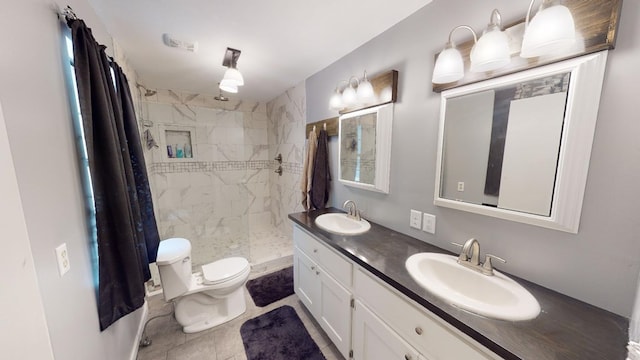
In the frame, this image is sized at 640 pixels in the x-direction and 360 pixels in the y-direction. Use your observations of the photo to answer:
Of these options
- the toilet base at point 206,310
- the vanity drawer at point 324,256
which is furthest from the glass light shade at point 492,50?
the toilet base at point 206,310

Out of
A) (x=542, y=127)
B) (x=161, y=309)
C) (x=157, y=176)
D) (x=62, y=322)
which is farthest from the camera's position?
(x=157, y=176)

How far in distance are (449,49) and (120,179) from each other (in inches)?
71.8

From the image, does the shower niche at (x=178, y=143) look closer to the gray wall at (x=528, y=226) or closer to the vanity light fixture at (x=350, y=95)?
the vanity light fixture at (x=350, y=95)

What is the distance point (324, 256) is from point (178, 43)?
204 cm

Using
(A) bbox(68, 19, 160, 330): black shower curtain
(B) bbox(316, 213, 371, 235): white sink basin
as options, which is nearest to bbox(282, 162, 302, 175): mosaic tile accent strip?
(B) bbox(316, 213, 371, 235): white sink basin

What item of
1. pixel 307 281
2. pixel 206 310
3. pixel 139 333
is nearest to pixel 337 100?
pixel 307 281

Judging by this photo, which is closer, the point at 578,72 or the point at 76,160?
the point at 578,72

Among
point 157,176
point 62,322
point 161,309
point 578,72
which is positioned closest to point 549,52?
point 578,72

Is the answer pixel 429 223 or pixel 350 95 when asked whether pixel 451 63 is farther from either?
pixel 429 223

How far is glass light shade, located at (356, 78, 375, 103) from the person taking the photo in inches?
63.8

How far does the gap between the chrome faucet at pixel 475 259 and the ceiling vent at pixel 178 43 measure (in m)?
2.35

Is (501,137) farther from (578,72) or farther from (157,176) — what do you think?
(157,176)

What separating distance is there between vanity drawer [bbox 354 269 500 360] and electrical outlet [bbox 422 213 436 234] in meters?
0.51

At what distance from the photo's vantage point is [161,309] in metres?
2.00
